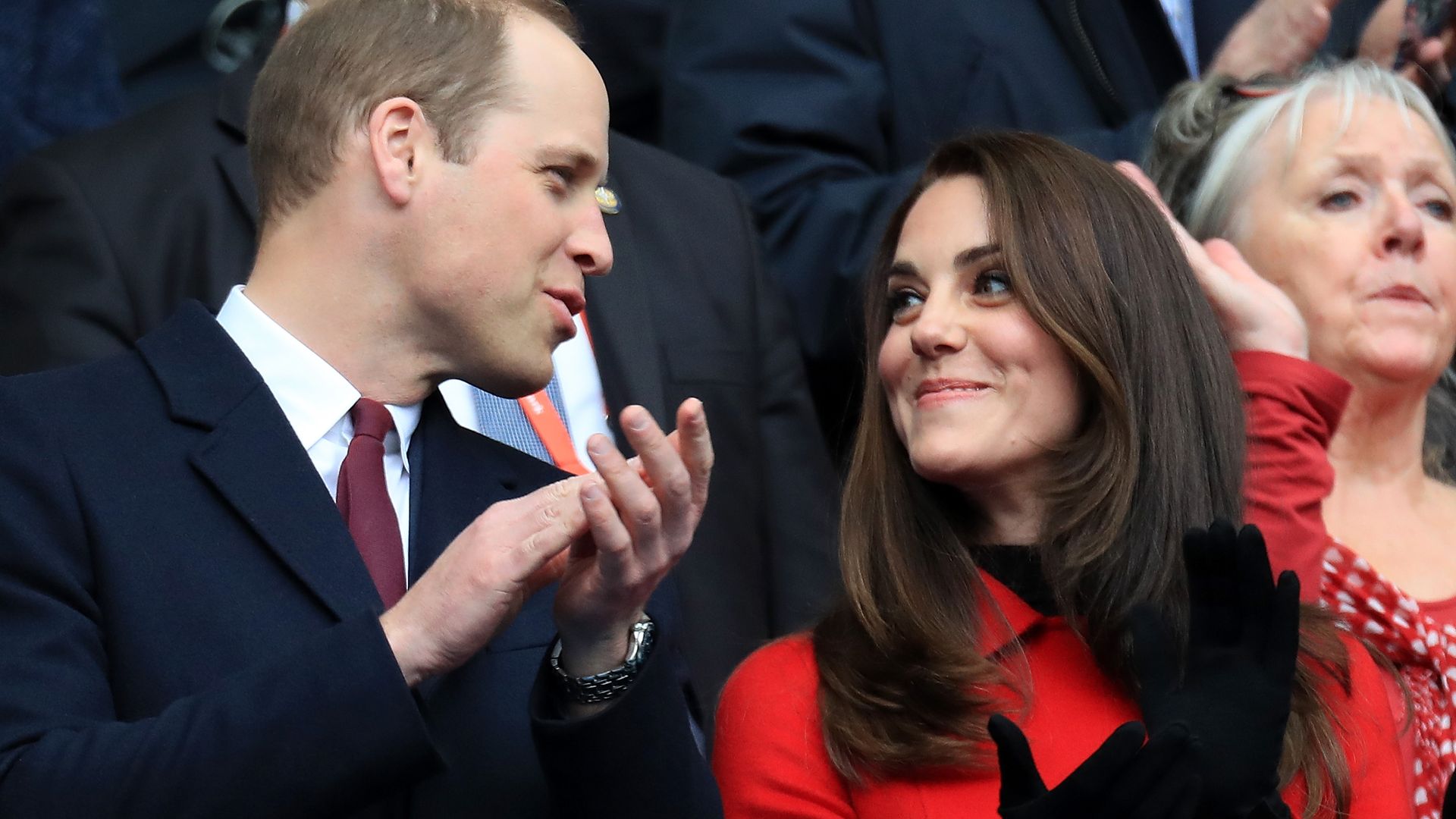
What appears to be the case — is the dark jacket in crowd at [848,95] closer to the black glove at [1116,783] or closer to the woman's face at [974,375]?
the woman's face at [974,375]

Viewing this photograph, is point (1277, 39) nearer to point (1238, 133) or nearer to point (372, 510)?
point (1238, 133)

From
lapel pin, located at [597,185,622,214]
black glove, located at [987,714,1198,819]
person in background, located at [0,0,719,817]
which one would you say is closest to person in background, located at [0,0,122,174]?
lapel pin, located at [597,185,622,214]

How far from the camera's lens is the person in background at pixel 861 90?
3.44 meters

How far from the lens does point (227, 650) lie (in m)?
1.87

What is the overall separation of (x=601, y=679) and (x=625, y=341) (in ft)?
3.71

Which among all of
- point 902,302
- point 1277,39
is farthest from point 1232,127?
point 902,302

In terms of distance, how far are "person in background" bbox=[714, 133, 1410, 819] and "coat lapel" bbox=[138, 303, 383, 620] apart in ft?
2.20

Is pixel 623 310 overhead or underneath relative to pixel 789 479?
overhead

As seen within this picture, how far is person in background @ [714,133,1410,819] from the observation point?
2205 millimetres

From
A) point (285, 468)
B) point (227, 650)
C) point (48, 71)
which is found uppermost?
point (285, 468)

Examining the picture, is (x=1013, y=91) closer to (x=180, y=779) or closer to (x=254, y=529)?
(x=254, y=529)

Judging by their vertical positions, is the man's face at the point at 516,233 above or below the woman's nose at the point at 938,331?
above

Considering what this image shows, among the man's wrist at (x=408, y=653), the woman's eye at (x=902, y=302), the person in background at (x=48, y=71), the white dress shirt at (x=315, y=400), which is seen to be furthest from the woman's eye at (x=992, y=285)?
the person in background at (x=48, y=71)

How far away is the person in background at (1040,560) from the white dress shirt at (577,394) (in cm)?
43
